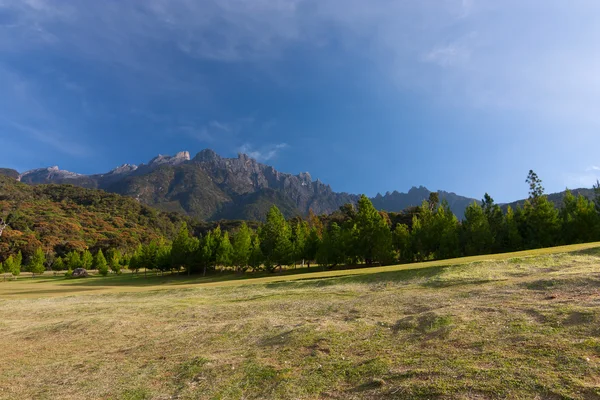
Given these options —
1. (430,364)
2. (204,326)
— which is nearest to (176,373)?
(204,326)

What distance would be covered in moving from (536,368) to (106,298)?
116 ft

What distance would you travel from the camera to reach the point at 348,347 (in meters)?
9.88

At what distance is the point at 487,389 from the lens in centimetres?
596

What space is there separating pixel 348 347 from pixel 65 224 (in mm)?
172312

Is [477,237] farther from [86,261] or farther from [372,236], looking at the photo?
[86,261]

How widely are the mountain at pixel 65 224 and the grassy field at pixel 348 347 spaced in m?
130

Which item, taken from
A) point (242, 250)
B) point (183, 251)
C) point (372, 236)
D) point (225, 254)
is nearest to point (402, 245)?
point (372, 236)

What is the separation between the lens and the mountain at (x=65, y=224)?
12338cm

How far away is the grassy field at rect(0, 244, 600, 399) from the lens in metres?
6.73

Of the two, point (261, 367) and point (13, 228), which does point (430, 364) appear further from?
point (13, 228)

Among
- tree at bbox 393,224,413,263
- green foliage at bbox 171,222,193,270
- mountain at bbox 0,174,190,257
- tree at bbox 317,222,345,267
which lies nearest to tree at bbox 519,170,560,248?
tree at bbox 393,224,413,263

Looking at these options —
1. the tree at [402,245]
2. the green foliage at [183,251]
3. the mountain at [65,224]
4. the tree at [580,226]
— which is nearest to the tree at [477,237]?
the tree at [402,245]

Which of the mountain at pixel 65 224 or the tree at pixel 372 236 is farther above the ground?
the mountain at pixel 65 224

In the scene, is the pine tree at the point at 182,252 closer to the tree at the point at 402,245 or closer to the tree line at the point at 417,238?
the tree line at the point at 417,238
